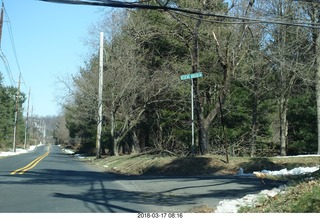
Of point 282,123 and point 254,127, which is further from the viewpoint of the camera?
point 254,127

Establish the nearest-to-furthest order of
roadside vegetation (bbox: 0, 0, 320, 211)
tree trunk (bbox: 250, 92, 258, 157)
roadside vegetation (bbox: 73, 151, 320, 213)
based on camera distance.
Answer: roadside vegetation (bbox: 73, 151, 320, 213) < roadside vegetation (bbox: 0, 0, 320, 211) < tree trunk (bbox: 250, 92, 258, 157)

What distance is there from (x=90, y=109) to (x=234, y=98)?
12.7m

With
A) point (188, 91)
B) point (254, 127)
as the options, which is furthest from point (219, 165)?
point (254, 127)

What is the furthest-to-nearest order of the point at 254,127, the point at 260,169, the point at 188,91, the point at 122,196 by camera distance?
1. the point at 254,127
2. the point at 188,91
3. the point at 260,169
4. the point at 122,196

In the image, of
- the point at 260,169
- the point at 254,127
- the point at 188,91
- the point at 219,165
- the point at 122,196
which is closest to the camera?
the point at 122,196

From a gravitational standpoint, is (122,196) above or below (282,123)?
below

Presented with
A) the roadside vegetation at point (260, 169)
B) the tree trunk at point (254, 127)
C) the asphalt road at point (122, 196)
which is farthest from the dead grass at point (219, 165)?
the tree trunk at point (254, 127)

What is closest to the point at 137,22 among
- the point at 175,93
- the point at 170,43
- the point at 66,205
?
the point at 170,43

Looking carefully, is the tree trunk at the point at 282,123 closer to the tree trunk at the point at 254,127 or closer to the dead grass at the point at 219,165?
the tree trunk at the point at 254,127

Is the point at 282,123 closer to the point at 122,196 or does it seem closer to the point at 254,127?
the point at 254,127

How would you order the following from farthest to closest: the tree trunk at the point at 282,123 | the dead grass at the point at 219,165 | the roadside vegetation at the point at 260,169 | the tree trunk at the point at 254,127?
the tree trunk at the point at 254,127 < the tree trunk at the point at 282,123 < the dead grass at the point at 219,165 < the roadside vegetation at the point at 260,169

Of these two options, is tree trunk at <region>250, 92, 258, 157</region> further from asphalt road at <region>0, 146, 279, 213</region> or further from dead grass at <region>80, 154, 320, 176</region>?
asphalt road at <region>0, 146, 279, 213</region>

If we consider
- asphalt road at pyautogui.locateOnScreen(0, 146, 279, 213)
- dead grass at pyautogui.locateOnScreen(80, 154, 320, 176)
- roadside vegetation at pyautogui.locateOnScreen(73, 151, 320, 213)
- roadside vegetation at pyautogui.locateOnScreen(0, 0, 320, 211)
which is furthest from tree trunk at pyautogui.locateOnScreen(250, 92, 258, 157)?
asphalt road at pyautogui.locateOnScreen(0, 146, 279, 213)

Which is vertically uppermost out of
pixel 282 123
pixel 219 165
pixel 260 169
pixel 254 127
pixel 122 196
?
pixel 282 123
